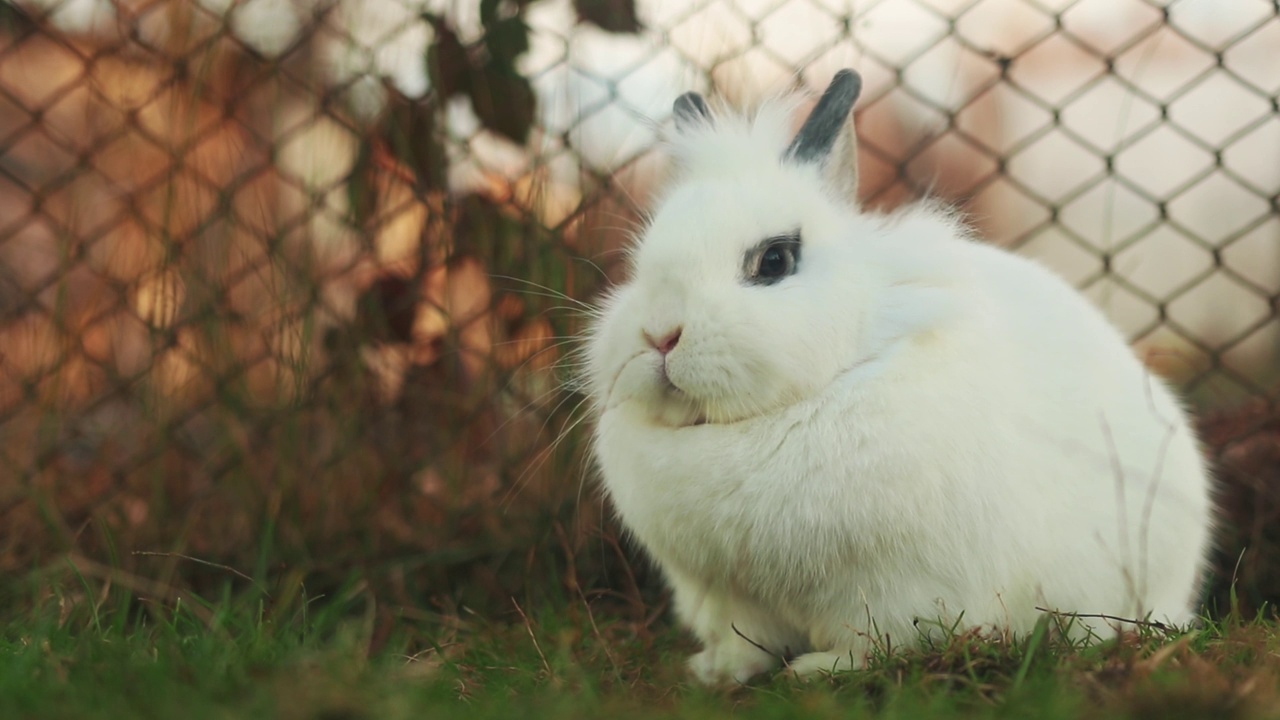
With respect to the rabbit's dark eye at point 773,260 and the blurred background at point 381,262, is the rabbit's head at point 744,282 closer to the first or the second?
the rabbit's dark eye at point 773,260

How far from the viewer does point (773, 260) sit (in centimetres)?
202

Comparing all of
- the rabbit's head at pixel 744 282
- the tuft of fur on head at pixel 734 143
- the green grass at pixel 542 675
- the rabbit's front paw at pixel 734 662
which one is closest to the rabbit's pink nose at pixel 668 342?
the rabbit's head at pixel 744 282

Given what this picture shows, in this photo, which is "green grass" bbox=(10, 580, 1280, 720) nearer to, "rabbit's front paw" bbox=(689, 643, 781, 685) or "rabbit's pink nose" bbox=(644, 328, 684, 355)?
"rabbit's front paw" bbox=(689, 643, 781, 685)

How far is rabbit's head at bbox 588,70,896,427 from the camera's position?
1890 millimetres

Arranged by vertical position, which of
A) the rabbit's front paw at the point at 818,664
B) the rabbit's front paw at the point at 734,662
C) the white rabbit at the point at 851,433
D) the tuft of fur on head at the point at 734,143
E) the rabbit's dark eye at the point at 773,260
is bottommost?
the rabbit's front paw at the point at 734,662

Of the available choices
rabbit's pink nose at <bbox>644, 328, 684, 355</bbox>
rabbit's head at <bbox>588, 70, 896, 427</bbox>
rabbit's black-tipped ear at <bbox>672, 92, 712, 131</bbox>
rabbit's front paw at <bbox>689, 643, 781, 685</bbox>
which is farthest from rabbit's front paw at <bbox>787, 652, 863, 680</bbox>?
rabbit's black-tipped ear at <bbox>672, 92, 712, 131</bbox>

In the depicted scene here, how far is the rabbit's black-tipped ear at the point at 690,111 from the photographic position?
2348 mm

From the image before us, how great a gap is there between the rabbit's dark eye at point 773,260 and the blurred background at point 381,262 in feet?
2.69

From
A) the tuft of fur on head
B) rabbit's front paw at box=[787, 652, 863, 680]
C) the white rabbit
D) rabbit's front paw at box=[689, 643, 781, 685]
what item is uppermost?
the tuft of fur on head

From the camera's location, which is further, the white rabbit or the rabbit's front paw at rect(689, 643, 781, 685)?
the rabbit's front paw at rect(689, 643, 781, 685)

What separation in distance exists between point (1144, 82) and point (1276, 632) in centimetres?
160

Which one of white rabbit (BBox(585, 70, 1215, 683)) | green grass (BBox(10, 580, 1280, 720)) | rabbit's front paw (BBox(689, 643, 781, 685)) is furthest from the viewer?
rabbit's front paw (BBox(689, 643, 781, 685))

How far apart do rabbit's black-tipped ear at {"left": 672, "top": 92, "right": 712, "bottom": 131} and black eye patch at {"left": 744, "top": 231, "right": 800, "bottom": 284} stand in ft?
1.42

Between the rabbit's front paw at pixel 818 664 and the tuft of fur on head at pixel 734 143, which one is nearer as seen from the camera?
the rabbit's front paw at pixel 818 664
